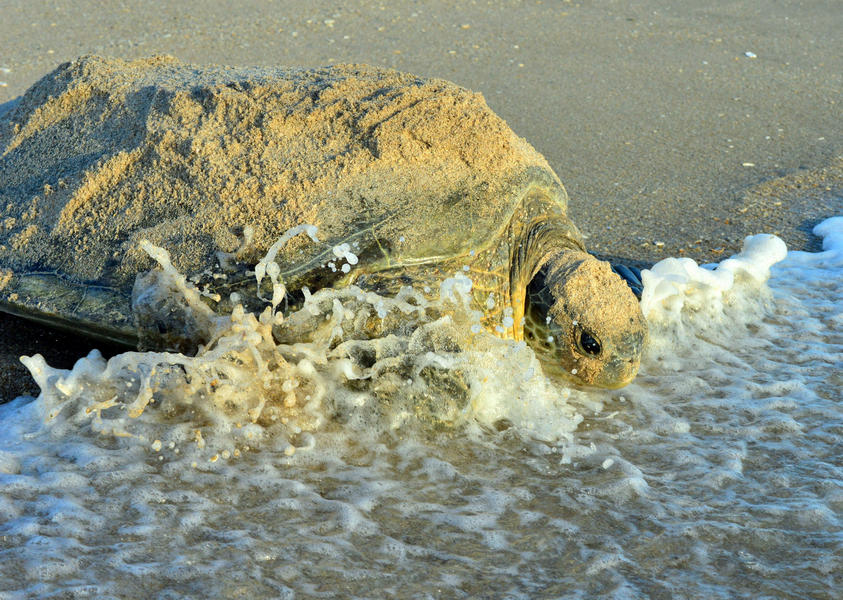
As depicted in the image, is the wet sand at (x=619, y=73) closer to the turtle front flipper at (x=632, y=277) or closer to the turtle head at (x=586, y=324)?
the turtle front flipper at (x=632, y=277)

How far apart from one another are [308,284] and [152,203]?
67cm

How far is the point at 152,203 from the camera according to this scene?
2982 mm

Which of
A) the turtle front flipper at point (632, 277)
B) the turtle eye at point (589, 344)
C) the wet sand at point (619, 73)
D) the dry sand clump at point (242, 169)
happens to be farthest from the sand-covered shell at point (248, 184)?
the wet sand at point (619, 73)

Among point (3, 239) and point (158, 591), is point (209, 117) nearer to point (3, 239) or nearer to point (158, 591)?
point (3, 239)

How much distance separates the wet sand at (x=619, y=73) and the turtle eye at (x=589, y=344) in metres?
1.14

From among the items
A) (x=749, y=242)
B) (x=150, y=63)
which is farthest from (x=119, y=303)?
(x=749, y=242)

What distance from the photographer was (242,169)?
9.75ft

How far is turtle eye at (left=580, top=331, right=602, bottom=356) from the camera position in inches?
121

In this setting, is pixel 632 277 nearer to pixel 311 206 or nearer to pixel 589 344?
pixel 589 344

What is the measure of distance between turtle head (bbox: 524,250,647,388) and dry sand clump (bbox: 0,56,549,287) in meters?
0.38

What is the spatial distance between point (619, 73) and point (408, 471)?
4.88m

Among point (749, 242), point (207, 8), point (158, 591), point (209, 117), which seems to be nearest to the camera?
point (158, 591)

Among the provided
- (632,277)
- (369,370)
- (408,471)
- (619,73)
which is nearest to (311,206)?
(369,370)

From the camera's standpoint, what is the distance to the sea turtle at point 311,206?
2.88 meters
